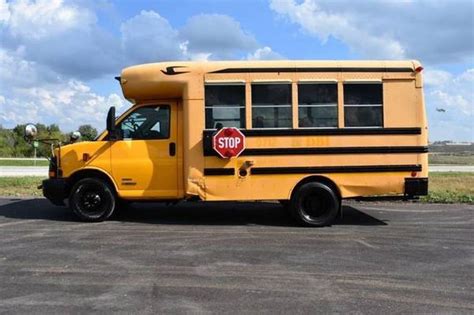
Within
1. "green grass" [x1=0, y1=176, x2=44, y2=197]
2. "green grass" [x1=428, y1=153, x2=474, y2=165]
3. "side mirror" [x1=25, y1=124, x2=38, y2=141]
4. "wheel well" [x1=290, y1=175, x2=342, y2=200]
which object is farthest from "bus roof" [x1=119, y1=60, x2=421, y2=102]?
"green grass" [x1=428, y1=153, x2=474, y2=165]

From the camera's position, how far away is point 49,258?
751 cm

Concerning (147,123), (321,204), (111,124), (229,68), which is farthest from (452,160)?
(111,124)

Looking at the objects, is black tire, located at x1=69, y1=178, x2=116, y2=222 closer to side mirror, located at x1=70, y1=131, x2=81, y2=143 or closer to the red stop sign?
side mirror, located at x1=70, y1=131, x2=81, y2=143

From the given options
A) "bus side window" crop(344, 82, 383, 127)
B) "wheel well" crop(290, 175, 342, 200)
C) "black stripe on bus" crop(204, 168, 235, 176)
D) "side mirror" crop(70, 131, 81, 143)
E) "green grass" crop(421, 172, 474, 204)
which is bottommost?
"green grass" crop(421, 172, 474, 204)

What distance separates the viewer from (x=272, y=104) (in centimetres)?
993

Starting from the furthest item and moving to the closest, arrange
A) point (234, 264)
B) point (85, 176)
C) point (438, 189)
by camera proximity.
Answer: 1. point (438, 189)
2. point (85, 176)
3. point (234, 264)

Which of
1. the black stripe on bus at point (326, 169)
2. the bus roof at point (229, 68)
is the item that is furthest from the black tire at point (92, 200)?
the black stripe on bus at point (326, 169)

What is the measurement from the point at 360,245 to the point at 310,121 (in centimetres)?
254

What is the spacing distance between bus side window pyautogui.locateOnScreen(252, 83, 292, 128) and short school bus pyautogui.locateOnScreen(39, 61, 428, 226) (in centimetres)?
2

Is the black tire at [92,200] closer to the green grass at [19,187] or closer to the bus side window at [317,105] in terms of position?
the bus side window at [317,105]

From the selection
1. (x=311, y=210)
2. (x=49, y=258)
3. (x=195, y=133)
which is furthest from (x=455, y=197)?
(x=49, y=258)

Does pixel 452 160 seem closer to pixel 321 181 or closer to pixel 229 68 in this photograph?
pixel 321 181

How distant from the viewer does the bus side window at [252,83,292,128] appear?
9.91m

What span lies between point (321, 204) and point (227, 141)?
2058 mm
